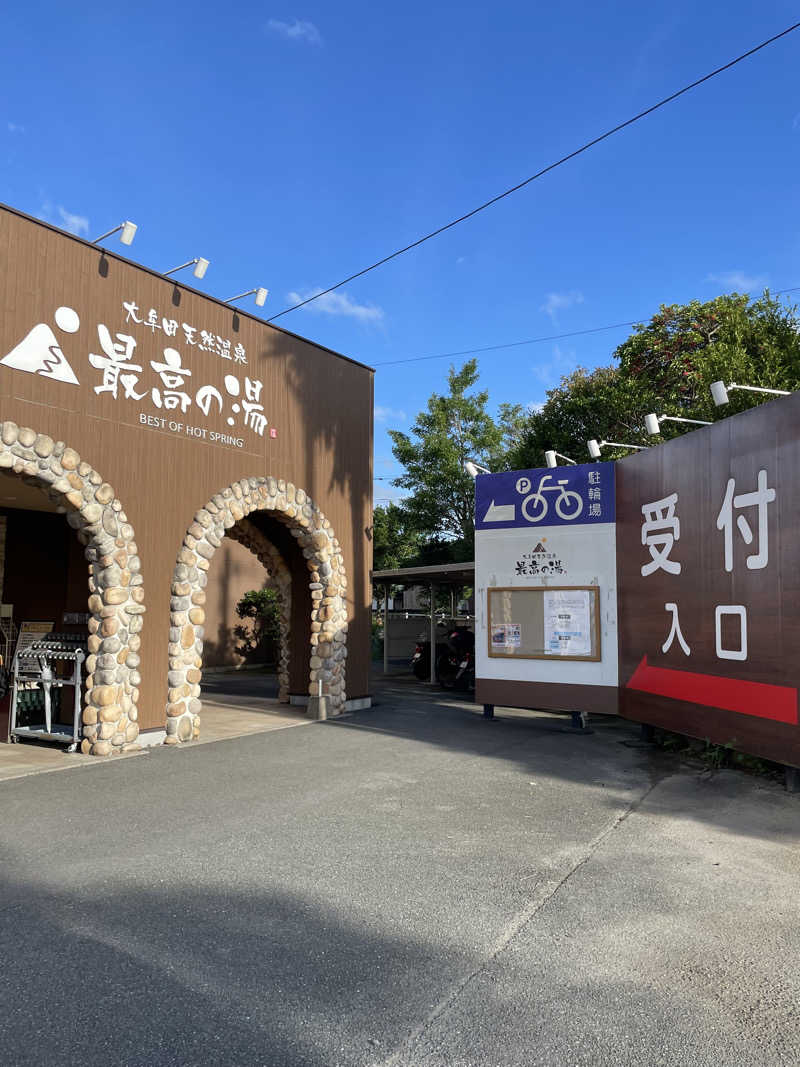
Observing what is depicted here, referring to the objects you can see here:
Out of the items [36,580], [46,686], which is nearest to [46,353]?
[46,686]

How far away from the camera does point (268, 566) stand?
12.1 metres

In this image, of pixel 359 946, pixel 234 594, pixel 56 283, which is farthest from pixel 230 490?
pixel 234 594

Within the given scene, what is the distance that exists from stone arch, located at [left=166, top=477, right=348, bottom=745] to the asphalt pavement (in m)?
1.71

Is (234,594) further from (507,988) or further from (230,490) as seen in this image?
(507,988)

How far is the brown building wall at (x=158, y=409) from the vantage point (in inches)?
285

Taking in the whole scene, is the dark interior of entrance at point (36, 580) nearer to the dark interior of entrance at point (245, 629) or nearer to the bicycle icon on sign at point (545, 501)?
the dark interior of entrance at point (245, 629)

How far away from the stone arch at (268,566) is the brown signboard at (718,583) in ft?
13.2

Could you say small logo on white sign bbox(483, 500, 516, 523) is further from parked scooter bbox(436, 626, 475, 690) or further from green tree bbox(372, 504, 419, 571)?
green tree bbox(372, 504, 419, 571)

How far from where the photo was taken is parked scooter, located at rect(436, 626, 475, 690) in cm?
1445

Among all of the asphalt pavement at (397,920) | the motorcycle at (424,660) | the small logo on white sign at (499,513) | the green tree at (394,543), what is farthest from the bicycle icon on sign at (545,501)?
the green tree at (394,543)

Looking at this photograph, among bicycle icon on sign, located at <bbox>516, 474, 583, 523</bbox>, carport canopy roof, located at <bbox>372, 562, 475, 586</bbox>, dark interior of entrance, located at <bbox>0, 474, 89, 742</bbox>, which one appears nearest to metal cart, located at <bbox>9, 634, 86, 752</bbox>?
dark interior of entrance, located at <bbox>0, 474, 89, 742</bbox>

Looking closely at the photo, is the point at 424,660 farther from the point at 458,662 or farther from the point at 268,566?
the point at 268,566

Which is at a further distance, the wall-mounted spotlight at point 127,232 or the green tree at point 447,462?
the green tree at point 447,462

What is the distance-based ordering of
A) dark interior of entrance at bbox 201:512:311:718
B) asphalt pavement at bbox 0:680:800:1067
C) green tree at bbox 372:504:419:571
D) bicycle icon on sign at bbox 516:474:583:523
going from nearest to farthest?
asphalt pavement at bbox 0:680:800:1067 → bicycle icon on sign at bbox 516:474:583:523 → dark interior of entrance at bbox 201:512:311:718 → green tree at bbox 372:504:419:571
